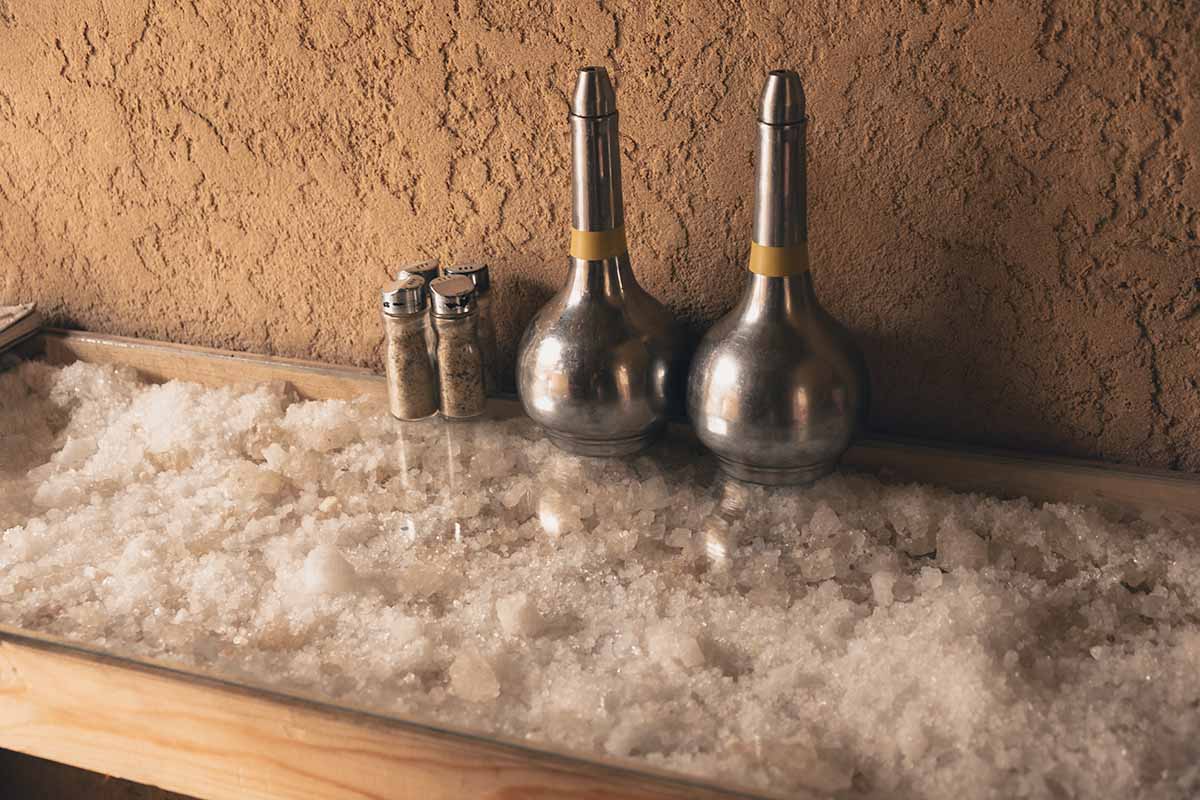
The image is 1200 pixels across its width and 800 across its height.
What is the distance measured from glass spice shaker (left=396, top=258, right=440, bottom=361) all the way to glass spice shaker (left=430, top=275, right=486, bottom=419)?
0.01m

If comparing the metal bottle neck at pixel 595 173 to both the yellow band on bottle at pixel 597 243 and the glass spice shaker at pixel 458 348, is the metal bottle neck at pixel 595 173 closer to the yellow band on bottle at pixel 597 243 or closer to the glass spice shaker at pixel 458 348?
the yellow band on bottle at pixel 597 243

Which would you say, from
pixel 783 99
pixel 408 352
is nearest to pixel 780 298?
pixel 783 99

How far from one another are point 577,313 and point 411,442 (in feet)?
0.80

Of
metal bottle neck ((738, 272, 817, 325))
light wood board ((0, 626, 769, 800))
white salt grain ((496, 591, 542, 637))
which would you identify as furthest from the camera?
metal bottle neck ((738, 272, 817, 325))

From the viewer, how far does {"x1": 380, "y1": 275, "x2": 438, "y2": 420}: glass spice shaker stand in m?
1.09

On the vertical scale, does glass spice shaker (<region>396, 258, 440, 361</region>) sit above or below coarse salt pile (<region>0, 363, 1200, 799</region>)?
above

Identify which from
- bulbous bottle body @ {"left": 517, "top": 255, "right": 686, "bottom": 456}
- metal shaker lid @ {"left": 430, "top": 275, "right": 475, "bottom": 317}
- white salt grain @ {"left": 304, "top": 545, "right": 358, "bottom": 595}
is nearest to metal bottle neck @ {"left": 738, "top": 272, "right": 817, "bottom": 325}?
bulbous bottle body @ {"left": 517, "top": 255, "right": 686, "bottom": 456}

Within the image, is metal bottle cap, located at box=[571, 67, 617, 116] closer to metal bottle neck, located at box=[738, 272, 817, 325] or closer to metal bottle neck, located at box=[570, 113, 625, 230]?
metal bottle neck, located at box=[570, 113, 625, 230]

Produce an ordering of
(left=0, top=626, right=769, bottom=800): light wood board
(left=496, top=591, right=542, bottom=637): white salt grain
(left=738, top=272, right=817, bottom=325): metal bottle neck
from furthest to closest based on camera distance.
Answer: (left=738, top=272, right=817, bottom=325): metal bottle neck → (left=496, top=591, right=542, bottom=637): white salt grain → (left=0, top=626, right=769, bottom=800): light wood board

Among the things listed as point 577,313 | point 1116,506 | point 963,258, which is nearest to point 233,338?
point 577,313

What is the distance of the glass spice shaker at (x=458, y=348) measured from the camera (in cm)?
108

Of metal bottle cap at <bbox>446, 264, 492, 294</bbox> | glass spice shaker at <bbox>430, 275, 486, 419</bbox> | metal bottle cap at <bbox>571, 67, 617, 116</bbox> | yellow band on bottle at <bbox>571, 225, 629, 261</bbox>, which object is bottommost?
glass spice shaker at <bbox>430, 275, 486, 419</bbox>

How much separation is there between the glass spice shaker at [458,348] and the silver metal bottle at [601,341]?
0.08m

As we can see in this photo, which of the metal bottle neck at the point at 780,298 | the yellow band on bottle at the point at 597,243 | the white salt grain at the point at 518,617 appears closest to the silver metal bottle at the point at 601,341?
the yellow band on bottle at the point at 597,243
